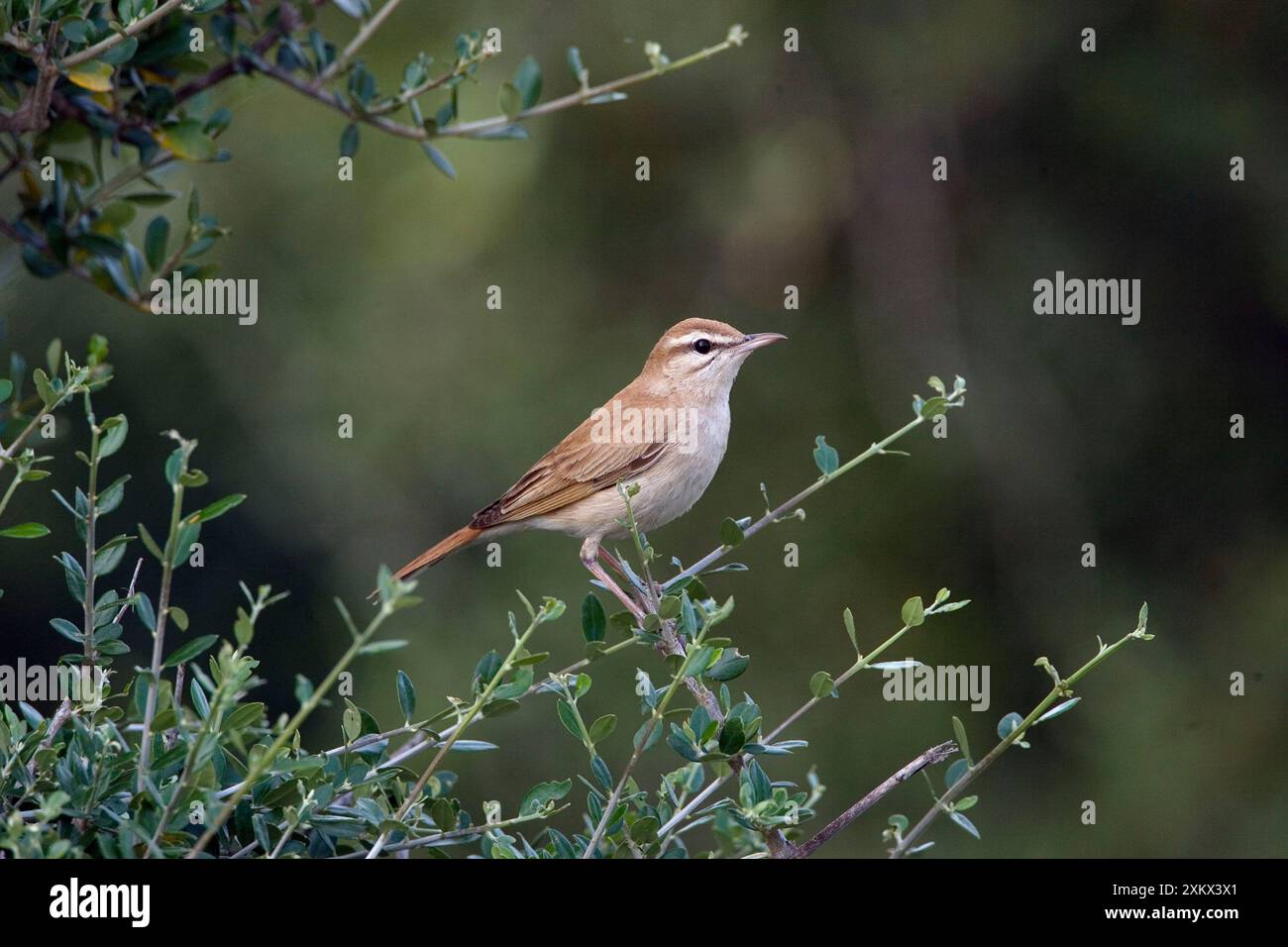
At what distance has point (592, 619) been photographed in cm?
270

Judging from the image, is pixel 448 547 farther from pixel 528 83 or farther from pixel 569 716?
pixel 569 716

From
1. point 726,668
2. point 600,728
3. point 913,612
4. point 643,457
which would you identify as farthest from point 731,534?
point 643,457

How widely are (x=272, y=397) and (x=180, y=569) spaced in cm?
93

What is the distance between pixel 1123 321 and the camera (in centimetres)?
768

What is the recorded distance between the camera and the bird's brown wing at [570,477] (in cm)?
487

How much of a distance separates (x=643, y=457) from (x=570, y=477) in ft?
0.99

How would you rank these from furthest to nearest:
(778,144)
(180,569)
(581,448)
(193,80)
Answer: (778,144), (180,569), (581,448), (193,80)

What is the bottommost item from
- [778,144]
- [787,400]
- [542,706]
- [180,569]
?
[542,706]

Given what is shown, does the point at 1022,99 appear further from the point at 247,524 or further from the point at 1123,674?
the point at 247,524

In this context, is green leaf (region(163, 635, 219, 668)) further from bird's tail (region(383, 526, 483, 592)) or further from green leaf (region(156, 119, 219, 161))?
bird's tail (region(383, 526, 483, 592))

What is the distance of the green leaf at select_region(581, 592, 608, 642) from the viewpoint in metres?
2.68

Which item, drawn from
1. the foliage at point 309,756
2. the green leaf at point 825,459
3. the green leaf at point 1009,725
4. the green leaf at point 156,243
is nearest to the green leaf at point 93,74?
the green leaf at point 156,243

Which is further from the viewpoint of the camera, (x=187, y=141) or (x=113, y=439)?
(x=187, y=141)

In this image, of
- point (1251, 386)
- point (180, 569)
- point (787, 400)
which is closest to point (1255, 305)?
point (1251, 386)
